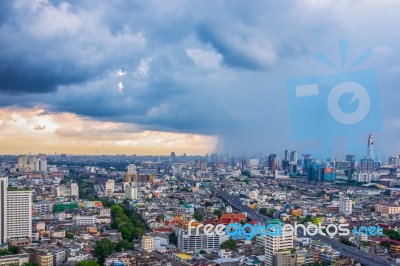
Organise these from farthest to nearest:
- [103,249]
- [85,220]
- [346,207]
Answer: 1. [346,207]
2. [85,220]
3. [103,249]

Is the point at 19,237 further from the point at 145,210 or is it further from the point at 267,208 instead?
the point at 267,208

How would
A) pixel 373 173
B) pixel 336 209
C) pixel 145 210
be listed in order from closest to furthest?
pixel 145 210 < pixel 336 209 < pixel 373 173

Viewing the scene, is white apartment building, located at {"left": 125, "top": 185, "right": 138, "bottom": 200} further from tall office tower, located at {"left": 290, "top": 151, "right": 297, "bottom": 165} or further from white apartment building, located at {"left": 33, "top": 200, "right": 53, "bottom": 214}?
tall office tower, located at {"left": 290, "top": 151, "right": 297, "bottom": 165}

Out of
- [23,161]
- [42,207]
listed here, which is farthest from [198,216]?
[23,161]

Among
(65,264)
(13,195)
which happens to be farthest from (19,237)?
(65,264)

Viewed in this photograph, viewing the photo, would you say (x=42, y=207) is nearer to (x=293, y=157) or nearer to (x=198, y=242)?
(x=198, y=242)

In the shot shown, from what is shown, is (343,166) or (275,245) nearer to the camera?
(275,245)

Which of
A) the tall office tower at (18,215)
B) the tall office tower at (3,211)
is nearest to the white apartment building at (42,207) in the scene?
the tall office tower at (18,215)
